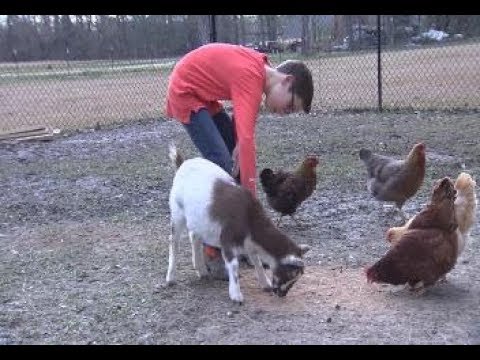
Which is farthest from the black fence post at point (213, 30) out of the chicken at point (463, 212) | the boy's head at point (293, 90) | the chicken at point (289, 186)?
→ the chicken at point (463, 212)

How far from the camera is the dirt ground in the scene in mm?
3869

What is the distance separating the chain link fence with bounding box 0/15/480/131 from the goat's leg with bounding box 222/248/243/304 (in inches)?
300

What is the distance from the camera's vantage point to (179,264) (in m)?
5.11

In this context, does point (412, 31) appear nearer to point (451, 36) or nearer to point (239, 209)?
point (451, 36)

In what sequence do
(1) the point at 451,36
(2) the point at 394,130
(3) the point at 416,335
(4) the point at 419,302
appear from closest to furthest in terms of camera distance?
(3) the point at 416,335
(4) the point at 419,302
(2) the point at 394,130
(1) the point at 451,36

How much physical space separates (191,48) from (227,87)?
1237 cm

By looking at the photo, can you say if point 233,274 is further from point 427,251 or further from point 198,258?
point 427,251

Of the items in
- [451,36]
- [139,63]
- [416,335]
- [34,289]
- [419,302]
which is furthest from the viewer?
[451,36]

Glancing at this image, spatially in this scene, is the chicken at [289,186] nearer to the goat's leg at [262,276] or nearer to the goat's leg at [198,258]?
the goat's leg at [198,258]

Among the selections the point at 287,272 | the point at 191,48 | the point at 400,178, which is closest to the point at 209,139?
the point at 287,272

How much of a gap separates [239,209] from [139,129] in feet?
25.4

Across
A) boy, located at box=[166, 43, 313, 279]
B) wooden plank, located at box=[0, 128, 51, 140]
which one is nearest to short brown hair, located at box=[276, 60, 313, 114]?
boy, located at box=[166, 43, 313, 279]
